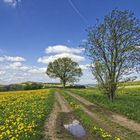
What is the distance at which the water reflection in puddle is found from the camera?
15026 mm

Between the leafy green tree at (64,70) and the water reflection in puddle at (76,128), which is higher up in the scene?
the leafy green tree at (64,70)

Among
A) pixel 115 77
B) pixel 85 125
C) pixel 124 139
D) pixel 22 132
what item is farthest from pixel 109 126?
pixel 115 77

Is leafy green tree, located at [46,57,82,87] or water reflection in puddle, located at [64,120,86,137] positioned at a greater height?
leafy green tree, located at [46,57,82,87]

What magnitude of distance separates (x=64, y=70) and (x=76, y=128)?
9386cm

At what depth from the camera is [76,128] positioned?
1664 centimetres

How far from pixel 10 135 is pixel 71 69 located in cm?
9824

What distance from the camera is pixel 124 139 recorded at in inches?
522

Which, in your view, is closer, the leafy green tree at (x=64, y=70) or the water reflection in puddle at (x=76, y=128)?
the water reflection in puddle at (x=76, y=128)

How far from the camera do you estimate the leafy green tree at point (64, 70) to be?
110 meters

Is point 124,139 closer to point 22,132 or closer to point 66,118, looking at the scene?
point 22,132

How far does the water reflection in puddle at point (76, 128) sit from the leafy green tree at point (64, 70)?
90995mm

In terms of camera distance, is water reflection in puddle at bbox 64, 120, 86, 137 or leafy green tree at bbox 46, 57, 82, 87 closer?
water reflection in puddle at bbox 64, 120, 86, 137

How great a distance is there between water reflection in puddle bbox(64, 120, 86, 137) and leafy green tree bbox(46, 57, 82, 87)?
9099 cm

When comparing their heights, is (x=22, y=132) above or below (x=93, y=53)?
below
